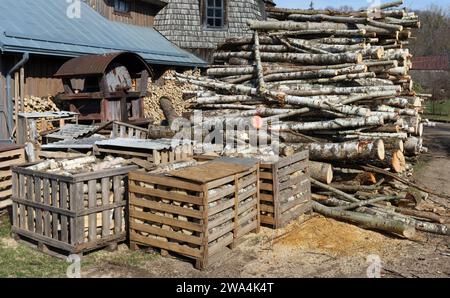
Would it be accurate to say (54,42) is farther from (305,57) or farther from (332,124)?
(332,124)

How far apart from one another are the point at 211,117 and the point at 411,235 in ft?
18.9

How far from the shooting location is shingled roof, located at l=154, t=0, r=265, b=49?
72.7ft

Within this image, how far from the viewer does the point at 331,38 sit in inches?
551

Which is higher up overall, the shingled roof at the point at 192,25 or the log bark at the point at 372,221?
the shingled roof at the point at 192,25

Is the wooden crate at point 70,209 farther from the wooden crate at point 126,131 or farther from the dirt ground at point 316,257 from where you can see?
the wooden crate at point 126,131

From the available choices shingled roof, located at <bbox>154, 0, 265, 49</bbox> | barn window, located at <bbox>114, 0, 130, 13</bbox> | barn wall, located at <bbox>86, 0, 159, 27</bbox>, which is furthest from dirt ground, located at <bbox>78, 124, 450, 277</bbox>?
shingled roof, located at <bbox>154, 0, 265, 49</bbox>

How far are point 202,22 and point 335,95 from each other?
12.2 meters

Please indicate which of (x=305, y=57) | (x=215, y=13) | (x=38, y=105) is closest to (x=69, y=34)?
(x=38, y=105)

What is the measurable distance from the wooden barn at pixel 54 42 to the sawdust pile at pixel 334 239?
26.8 ft

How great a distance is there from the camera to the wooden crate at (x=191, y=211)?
673cm

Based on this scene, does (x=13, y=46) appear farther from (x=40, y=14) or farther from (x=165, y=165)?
(x=165, y=165)

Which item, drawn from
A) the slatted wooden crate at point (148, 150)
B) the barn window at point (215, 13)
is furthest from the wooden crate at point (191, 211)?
the barn window at point (215, 13)
